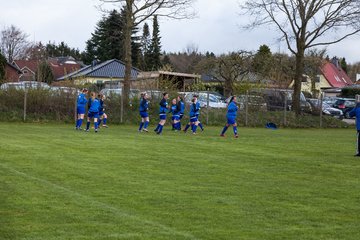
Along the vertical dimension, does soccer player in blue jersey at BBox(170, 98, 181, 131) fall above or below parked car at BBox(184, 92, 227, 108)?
below

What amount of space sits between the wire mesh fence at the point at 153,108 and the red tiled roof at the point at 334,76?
5999 cm

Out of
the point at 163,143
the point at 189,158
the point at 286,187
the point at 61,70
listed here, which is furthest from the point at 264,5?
the point at 61,70

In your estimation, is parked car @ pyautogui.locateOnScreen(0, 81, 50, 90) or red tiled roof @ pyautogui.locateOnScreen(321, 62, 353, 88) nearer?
parked car @ pyautogui.locateOnScreen(0, 81, 50, 90)

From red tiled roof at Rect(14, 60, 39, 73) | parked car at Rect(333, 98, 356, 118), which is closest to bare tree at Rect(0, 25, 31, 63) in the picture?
red tiled roof at Rect(14, 60, 39, 73)

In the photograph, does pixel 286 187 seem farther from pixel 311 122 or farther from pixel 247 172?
pixel 311 122

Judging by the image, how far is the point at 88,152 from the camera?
57.4 feet

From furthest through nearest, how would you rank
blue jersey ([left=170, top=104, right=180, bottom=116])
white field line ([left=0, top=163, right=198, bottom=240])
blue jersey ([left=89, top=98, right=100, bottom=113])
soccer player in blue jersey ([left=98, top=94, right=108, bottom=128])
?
soccer player in blue jersey ([left=98, top=94, right=108, bottom=128]), blue jersey ([left=170, top=104, right=180, bottom=116]), blue jersey ([left=89, top=98, right=100, bottom=113]), white field line ([left=0, top=163, right=198, bottom=240])

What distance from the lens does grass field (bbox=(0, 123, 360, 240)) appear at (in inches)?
324

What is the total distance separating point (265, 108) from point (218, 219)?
32.5 m

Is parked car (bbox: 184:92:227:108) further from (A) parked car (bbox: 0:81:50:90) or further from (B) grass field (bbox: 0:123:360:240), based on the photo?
(B) grass field (bbox: 0:123:360:240)

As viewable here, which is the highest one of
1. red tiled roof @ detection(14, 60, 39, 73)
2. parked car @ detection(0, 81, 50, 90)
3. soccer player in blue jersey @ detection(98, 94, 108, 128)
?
red tiled roof @ detection(14, 60, 39, 73)

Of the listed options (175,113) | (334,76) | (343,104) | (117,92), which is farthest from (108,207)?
(334,76)

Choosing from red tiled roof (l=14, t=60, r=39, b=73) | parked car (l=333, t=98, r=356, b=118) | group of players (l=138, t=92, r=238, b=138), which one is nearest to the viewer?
group of players (l=138, t=92, r=238, b=138)

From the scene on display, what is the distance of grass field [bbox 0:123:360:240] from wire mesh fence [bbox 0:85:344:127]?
1518cm
